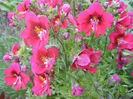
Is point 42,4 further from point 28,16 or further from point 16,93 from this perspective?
point 16,93

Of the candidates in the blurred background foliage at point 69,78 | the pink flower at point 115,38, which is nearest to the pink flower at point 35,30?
the blurred background foliage at point 69,78

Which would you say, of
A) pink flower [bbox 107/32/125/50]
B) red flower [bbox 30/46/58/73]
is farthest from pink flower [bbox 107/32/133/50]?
red flower [bbox 30/46/58/73]

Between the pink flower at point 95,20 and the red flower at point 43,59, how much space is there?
0.71ft

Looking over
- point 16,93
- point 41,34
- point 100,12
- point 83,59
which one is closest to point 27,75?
point 41,34

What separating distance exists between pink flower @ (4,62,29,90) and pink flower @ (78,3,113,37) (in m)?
0.47

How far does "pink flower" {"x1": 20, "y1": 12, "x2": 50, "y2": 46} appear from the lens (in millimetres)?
853

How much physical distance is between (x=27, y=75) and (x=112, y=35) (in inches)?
22.7

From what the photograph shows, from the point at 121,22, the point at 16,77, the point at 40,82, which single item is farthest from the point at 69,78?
the point at 121,22

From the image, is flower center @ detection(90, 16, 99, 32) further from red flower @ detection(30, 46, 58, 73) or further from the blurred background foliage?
red flower @ detection(30, 46, 58, 73)

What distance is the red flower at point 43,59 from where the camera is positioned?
860 millimetres

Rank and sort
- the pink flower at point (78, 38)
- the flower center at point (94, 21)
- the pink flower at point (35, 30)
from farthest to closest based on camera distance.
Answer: the pink flower at point (78, 38) < the flower center at point (94, 21) < the pink flower at point (35, 30)

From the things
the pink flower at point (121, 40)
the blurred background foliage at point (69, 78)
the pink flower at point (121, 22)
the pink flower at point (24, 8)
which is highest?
the pink flower at point (24, 8)

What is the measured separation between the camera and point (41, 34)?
91 cm

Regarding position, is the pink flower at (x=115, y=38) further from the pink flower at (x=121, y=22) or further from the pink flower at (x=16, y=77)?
the pink flower at (x=16, y=77)
